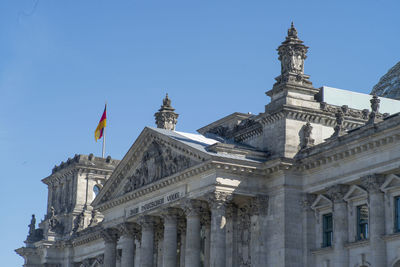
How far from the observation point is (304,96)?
57.5 meters

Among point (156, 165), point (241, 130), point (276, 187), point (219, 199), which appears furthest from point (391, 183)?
point (156, 165)

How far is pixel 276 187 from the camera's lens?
55.4 meters

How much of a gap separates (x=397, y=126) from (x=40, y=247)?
51.3 m

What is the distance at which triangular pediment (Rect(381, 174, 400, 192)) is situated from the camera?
4803 cm

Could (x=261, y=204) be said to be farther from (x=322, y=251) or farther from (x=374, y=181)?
(x=374, y=181)

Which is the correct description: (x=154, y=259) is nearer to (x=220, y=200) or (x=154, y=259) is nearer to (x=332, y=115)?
(x=220, y=200)

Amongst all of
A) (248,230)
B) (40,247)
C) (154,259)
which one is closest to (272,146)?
(248,230)

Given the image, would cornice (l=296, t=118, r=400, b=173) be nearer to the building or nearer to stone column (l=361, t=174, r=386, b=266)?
the building

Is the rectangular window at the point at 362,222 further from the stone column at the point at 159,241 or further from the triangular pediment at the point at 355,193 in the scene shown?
the stone column at the point at 159,241

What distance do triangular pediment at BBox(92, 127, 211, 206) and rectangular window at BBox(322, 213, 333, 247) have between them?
8171mm

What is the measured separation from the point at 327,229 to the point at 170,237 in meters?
11.7

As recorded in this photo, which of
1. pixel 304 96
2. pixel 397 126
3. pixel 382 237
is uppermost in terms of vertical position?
Result: pixel 304 96

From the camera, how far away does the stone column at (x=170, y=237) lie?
59688mm

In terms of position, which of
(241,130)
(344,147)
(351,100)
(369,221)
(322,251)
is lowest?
(322,251)
